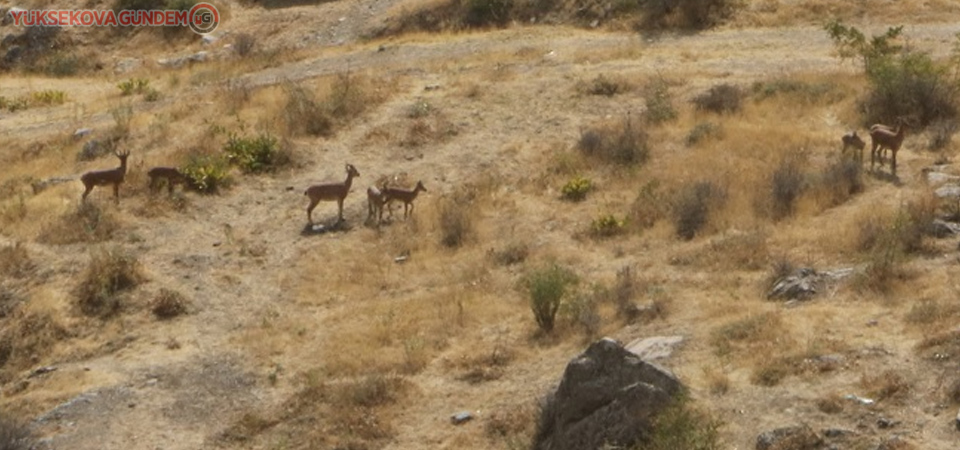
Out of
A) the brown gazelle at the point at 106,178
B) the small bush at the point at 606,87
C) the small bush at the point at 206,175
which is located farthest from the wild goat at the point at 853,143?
the brown gazelle at the point at 106,178

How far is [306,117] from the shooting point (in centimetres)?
2684

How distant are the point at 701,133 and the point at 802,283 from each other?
291 inches

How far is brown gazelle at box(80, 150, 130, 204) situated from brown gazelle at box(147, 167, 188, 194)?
437 mm

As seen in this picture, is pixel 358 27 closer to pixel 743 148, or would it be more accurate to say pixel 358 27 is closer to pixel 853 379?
pixel 743 148

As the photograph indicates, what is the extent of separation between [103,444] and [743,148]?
11.6 metres

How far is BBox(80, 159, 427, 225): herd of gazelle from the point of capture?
22.5 m

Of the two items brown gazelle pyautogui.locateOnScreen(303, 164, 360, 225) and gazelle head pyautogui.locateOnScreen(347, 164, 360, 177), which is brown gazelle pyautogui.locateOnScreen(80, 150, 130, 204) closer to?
brown gazelle pyautogui.locateOnScreen(303, 164, 360, 225)

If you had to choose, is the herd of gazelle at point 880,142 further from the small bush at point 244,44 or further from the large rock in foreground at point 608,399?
the small bush at point 244,44

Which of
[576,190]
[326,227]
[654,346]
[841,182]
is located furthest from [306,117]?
[654,346]

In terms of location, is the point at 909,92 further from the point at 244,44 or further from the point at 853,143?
the point at 244,44

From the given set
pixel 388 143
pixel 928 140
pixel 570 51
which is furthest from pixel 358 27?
pixel 928 140

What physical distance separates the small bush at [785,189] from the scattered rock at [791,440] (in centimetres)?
731

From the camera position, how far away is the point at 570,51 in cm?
3150

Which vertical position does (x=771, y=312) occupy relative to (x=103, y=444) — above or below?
above
